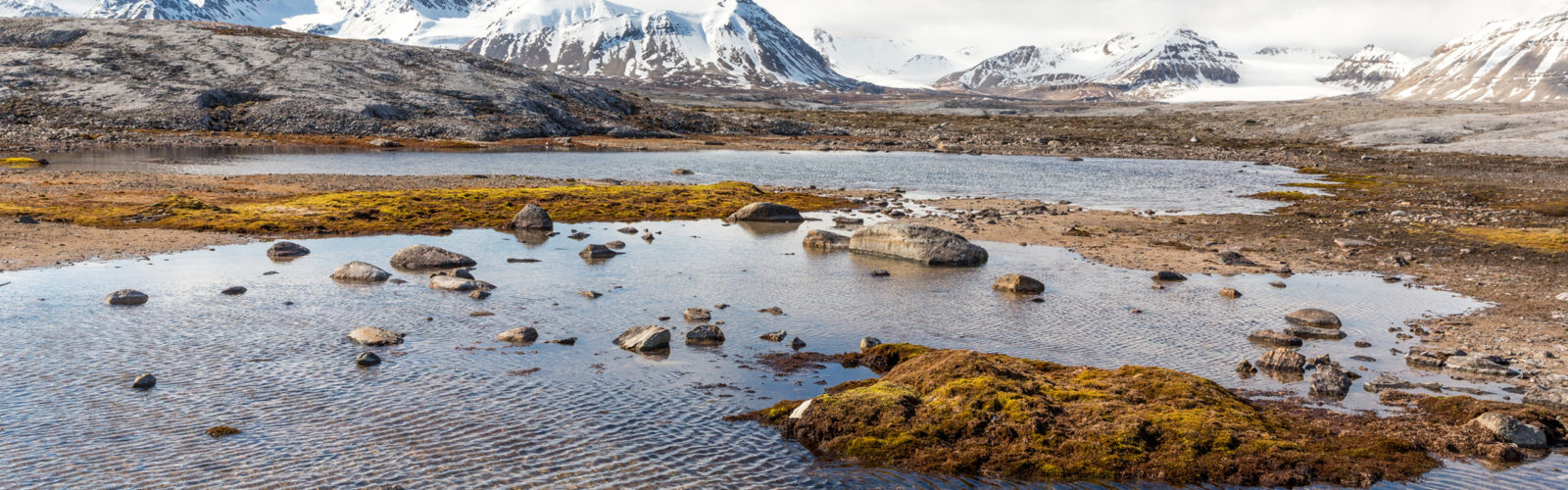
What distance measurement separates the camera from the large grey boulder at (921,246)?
1251 inches

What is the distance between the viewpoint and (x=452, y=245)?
1358 inches

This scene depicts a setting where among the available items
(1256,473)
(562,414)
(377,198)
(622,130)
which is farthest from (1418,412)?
(622,130)

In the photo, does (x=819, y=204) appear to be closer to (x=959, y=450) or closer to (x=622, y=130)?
(x=959, y=450)

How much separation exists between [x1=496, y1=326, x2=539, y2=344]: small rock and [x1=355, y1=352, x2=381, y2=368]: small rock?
275cm

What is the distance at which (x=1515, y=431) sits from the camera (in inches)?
571

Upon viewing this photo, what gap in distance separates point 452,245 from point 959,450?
25.7 metres

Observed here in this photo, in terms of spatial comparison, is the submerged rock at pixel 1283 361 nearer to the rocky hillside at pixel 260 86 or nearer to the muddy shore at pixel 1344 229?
the muddy shore at pixel 1344 229

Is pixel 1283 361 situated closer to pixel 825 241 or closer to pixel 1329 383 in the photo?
pixel 1329 383

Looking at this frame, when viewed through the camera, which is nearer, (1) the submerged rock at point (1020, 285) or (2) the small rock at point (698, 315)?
(2) the small rock at point (698, 315)

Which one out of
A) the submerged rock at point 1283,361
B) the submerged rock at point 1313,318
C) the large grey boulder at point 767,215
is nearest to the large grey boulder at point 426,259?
the large grey boulder at point 767,215

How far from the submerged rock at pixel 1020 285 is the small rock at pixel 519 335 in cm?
1402

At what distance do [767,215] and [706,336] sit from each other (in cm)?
2363

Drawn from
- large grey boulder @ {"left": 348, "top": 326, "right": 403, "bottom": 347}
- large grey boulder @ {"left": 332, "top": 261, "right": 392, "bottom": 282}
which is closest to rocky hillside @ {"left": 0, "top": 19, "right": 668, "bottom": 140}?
large grey boulder @ {"left": 332, "top": 261, "right": 392, "bottom": 282}

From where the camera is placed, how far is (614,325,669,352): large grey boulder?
1981cm
